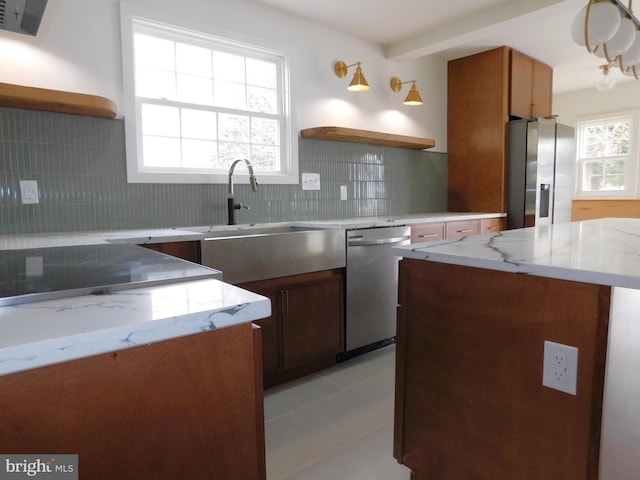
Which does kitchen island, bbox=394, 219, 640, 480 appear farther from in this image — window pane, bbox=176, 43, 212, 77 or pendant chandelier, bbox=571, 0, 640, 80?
window pane, bbox=176, 43, 212, 77

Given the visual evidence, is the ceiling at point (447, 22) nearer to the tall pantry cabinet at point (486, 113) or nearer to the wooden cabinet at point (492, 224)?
the tall pantry cabinet at point (486, 113)

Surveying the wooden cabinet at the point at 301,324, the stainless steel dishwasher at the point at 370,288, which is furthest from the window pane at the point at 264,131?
the wooden cabinet at the point at 301,324

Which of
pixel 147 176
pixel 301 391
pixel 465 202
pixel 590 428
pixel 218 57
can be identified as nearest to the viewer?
pixel 590 428

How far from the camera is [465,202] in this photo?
4316 millimetres

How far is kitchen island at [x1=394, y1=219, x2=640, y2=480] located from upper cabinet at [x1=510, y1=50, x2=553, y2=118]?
9.94 feet

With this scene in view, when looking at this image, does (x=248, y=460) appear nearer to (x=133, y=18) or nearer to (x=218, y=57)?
(x=133, y=18)

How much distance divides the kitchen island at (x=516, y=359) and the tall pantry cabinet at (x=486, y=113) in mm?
2693

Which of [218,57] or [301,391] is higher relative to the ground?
[218,57]

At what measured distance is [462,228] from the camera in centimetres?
356

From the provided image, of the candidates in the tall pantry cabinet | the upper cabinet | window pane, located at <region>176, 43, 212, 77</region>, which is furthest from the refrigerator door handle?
window pane, located at <region>176, 43, 212, 77</region>

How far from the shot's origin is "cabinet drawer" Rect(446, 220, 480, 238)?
3441mm

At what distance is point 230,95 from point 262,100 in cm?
26

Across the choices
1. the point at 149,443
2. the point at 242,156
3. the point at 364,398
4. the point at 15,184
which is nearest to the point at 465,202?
the point at 242,156

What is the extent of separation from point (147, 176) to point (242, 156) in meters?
0.74
